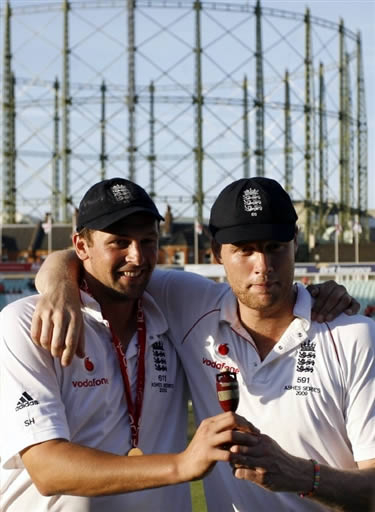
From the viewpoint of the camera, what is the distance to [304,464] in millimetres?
1561

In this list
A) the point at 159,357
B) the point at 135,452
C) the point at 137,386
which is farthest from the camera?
the point at 159,357

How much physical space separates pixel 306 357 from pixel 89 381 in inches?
18.8

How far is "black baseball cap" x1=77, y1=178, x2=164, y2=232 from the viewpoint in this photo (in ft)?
6.15

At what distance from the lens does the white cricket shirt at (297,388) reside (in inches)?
68.3

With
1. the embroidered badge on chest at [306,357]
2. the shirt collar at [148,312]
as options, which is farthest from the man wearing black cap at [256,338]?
the shirt collar at [148,312]

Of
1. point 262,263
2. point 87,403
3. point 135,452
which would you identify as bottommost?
point 135,452

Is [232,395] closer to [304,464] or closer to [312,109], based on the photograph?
[304,464]

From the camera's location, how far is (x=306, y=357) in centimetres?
182

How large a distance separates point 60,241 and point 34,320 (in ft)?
87.1

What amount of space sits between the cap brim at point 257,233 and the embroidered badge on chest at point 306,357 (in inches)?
9.3

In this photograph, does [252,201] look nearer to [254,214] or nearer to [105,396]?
[254,214]

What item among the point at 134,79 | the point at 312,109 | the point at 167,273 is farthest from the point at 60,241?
the point at 167,273

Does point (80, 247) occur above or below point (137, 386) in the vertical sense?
above

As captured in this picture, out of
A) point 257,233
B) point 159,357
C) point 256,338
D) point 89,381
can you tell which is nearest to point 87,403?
point 89,381
